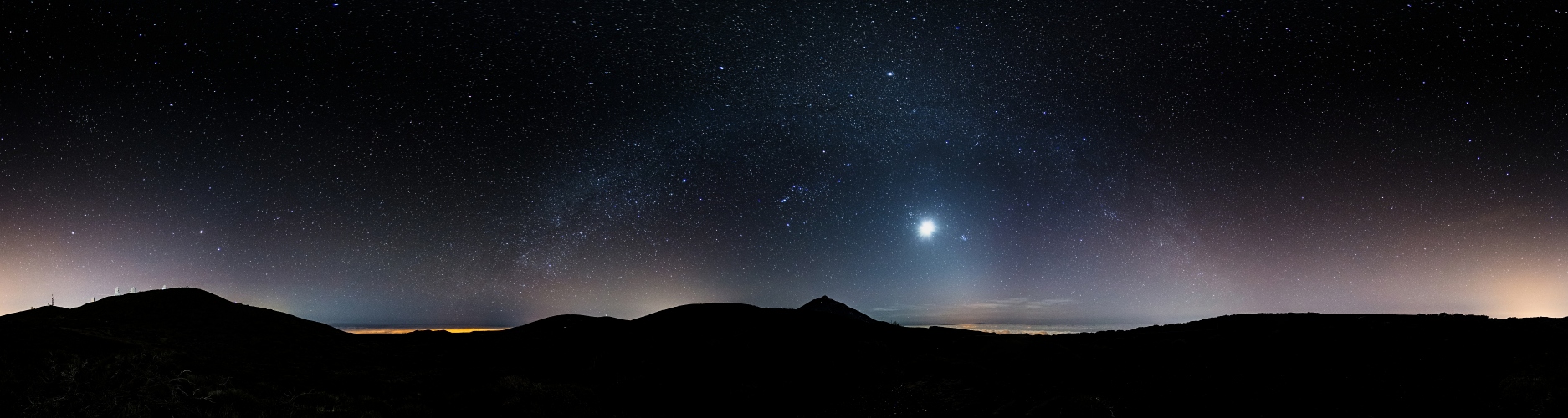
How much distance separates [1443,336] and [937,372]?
70.7 ft

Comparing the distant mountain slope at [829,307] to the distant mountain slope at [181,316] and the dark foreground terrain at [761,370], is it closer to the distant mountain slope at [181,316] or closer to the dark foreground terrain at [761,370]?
the dark foreground terrain at [761,370]

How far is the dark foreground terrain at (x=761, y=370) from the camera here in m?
18.5

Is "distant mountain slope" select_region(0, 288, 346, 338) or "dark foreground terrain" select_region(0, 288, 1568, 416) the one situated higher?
"distant mountain slope" select_region(0, 288, 346, 338)

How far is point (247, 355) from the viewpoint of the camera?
27234 mm

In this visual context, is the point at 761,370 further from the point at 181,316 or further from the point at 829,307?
the point at 829,307

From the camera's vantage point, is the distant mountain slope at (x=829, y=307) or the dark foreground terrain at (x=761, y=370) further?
the distant mountain slope at (x=829, y=307)

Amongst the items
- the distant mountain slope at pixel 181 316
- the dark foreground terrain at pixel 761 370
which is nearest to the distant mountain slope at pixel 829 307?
the dark foreground terrain at pixel 761 370

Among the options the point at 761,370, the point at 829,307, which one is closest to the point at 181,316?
the point at 761,370

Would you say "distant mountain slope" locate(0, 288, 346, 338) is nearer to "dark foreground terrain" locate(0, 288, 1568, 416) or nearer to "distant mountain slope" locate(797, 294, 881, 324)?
"dark foreground terrain" locate(0, 288, 1568, 416)

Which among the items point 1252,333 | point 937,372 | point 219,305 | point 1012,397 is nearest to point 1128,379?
point 1012,397

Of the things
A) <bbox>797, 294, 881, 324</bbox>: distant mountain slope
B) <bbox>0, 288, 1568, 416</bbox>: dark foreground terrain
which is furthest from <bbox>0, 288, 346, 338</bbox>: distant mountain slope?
<bbox>797, 294, 881, 324</bbox>: distant mountain slope

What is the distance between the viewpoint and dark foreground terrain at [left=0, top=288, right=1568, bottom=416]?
18.5 m

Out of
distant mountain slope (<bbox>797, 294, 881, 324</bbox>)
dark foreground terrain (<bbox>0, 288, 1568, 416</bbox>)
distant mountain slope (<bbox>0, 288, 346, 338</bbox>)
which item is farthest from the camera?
distant mountain slope (<bbox>797, 294, 881, 324</bbox>)

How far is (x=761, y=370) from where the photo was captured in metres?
32.2
